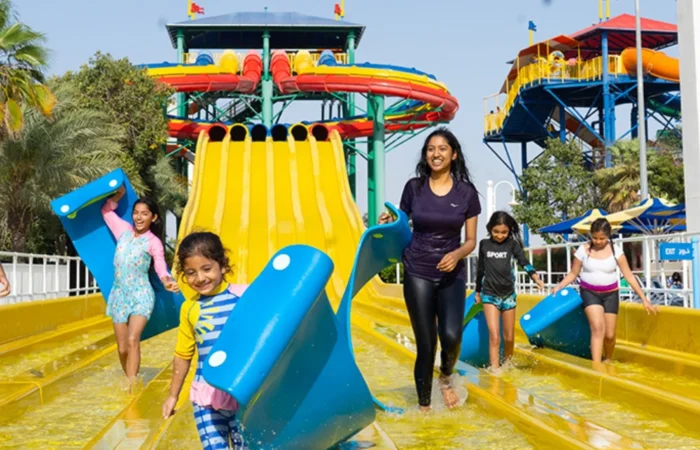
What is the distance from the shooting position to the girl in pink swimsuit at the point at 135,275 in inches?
275

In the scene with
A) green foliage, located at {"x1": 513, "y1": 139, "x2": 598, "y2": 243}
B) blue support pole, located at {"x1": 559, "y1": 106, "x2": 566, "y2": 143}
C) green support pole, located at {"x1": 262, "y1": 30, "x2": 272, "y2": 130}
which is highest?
green support pole, located at {"x1": 262, "y1": 30, "x2": 272, "y2": 130}

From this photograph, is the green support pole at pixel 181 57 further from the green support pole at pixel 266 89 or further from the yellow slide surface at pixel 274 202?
the yellow slide surface at pixel 274 202

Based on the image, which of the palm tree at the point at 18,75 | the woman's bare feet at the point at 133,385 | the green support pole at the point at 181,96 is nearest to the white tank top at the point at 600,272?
the woman's bare feet at the point at 133,385

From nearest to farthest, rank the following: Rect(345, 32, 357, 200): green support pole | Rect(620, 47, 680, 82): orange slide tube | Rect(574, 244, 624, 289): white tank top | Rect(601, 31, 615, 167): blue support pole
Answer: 1. Rect(574, 244, 624, 289): white tank top
2. Rect(620, 47, 680, 82): orange slide tube
3. Rect(601, 31, 615, 167): blue support pole
4. Rect(345, 32, 357, 200): green support pole

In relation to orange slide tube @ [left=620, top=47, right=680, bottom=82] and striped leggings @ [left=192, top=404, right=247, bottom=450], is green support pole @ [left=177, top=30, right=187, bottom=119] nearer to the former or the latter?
orange slide tube @ [left=620, top=47, right=680, bottom=82]

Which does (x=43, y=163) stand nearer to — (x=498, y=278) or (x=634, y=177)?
(x=498, y=278)

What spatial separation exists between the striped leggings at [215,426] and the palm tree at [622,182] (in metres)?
28.2

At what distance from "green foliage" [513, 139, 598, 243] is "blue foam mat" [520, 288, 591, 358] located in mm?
22449

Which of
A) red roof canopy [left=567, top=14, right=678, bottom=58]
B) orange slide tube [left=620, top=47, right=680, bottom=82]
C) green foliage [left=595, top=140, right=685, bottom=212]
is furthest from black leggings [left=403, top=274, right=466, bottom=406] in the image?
red roof canopy [left=567, top=14, right=678, bottom=58]

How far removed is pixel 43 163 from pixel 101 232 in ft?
49.1

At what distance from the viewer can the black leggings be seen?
571cm

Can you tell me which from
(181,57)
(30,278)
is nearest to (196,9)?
(181,57)

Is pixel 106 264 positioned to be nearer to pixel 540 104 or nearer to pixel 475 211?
pixel 475 211

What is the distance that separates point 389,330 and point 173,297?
512cm
